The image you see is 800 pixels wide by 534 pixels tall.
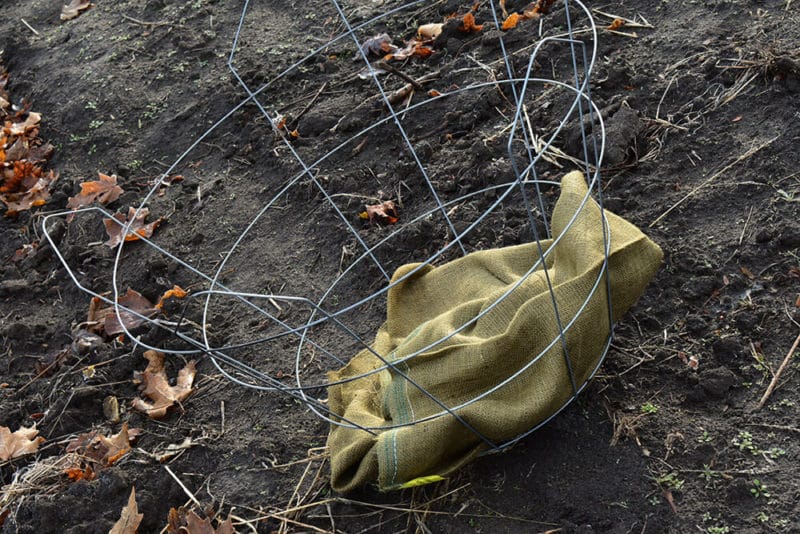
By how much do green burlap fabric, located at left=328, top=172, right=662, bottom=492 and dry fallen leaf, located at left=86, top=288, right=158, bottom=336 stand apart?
1.17 m

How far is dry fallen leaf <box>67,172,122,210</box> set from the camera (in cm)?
389

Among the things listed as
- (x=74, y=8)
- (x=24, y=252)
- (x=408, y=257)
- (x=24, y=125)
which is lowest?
(x=408, y=257)

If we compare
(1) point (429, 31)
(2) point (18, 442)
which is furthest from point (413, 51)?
(2) point (18, 442)

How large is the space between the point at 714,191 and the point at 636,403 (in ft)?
2.82

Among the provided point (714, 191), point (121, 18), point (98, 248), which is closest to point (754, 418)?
point (714, 191)

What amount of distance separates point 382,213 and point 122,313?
43.4 inches

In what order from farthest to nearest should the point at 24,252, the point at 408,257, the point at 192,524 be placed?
1. the point at 24,252
2. the point at 408,257
3. the point at 192,524

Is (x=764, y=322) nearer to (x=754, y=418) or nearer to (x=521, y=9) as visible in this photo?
(x=754, y=418)

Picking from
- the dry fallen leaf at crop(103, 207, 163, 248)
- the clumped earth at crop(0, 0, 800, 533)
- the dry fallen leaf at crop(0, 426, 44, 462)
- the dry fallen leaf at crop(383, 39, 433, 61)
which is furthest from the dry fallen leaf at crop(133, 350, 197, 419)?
the dry fallen leaf at crop(383, 39, 433, 61)

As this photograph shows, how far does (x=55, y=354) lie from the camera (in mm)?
3230

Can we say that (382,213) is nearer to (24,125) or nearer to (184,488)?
(184,488)

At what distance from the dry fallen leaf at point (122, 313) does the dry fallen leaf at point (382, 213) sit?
92 centimetres

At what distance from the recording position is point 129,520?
240 centimetres

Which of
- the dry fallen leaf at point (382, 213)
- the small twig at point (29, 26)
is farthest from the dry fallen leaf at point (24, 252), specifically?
the small twig at point (29, 26)
